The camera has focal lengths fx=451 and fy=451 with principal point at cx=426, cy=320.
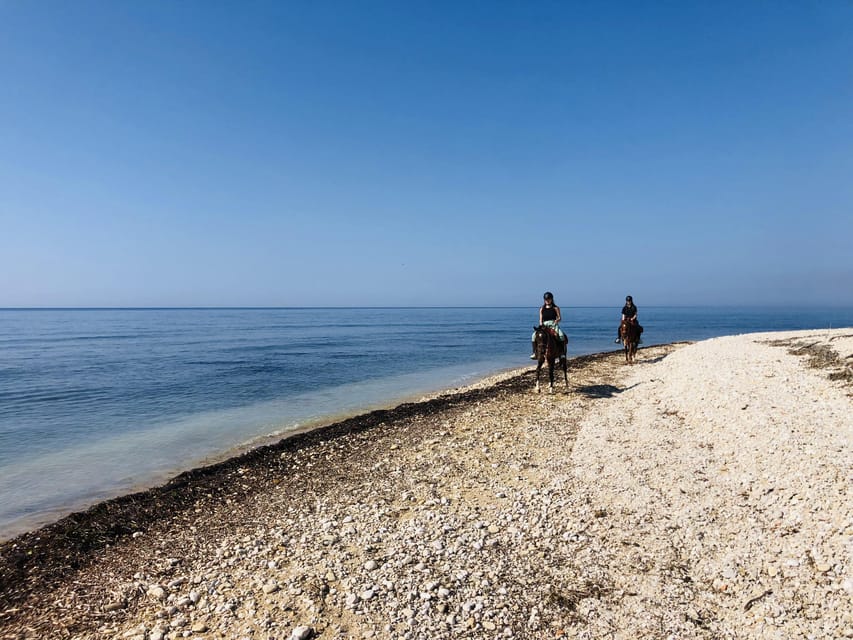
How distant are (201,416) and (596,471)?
627 inches

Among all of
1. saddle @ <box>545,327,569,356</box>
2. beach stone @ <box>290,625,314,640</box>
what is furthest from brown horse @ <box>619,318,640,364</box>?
beach stone @ <box>290,625,314,640</box>

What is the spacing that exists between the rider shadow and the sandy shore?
5.42 m

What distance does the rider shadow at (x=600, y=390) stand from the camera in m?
17.9

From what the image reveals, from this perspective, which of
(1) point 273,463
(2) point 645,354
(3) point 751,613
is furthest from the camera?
(2) point 645,354

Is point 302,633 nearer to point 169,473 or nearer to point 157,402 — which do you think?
point 169,473

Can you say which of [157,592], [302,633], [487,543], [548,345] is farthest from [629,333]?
[157,592]

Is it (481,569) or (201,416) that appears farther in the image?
(201,416)

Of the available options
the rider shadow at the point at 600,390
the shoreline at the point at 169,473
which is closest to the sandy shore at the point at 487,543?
the shoreline at the point at 169,473

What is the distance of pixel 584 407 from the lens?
1586 centimetres

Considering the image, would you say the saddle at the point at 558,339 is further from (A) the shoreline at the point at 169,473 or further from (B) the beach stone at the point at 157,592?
(B) the beach stone at the point at 157,592

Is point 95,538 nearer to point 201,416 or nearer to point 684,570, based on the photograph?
point 684,570

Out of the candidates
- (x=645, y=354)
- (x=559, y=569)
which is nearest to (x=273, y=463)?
(x=559, y=569)

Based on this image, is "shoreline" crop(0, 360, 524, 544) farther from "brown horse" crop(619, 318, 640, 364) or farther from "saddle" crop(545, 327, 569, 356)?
"brown horse" crop(619, 318, 640, 364)

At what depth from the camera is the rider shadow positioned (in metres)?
17.9
